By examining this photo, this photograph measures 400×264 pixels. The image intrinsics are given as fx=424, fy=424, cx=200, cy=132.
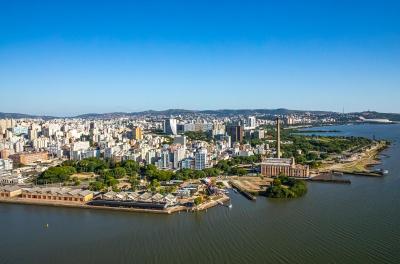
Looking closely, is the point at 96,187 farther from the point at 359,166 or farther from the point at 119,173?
the point at 359,166

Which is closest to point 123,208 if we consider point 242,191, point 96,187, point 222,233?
point 96,187

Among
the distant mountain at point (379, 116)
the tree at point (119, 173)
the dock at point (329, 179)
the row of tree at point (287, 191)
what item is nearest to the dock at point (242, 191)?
the row of tree at point (287, 191)

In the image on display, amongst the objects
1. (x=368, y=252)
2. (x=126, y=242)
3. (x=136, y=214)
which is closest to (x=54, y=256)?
(x=126, y=242)

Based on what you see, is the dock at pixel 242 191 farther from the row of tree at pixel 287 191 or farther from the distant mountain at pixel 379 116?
the distant mountain at pixel 379 116

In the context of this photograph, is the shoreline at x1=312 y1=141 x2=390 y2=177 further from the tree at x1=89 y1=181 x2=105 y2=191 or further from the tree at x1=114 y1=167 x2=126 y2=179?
the tree at x1=89 y1=181 x2=105 y2=191

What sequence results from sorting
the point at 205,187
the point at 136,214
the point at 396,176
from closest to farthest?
the point at 136,214, the point at 205,187, the point at 396,176

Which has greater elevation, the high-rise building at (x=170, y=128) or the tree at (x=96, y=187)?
the high-rise building at (x=170, y=128)

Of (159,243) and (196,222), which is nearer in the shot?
(159,243)

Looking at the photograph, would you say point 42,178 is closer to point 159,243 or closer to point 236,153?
point 159,243
